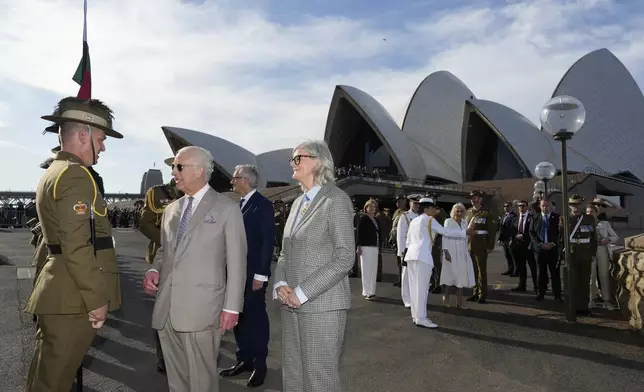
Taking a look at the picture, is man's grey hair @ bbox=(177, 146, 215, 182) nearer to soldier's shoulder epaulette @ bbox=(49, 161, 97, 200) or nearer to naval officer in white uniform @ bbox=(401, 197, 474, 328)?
soldier's shoulder epaulette @ bbox=(49, 161, 97, 200)

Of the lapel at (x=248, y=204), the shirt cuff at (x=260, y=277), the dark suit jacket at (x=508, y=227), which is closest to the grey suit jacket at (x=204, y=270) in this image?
the shirt cuff at (x=260, y=277)

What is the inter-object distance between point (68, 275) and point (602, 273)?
7685 millimetres

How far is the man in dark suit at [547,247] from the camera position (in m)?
7.52

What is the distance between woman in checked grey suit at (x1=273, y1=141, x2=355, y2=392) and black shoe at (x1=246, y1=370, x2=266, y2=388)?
4.05 feet

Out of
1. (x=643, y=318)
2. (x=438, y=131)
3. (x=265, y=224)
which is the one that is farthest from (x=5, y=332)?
(x=438, y=131)

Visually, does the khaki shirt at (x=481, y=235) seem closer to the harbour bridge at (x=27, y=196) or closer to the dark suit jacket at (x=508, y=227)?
the dark suit jacket at (x=508, y=227)

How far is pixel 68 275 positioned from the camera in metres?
2.39

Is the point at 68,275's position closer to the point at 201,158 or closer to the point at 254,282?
the point at 201,158

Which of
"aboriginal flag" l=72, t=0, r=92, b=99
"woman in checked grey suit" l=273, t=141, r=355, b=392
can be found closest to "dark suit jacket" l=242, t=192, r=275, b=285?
"woman in checked grey suit" l=273, t=141, r=355, b=392

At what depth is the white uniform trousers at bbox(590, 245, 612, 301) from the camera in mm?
7234

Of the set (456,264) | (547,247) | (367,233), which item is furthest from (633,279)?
(367,233)

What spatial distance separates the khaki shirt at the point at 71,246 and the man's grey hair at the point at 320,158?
1178 millimetres

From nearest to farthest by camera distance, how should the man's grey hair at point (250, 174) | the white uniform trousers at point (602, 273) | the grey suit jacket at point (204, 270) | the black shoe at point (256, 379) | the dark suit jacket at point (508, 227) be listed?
the grey suit jacket at point (204, 270)
the black shoe at point (256, 379)
the man's grey hair at point (250, 174)
the white uniform trousers at point (602, 273)
the dark suit jacket at point (508, 227)

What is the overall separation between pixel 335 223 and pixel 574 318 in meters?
5.07
